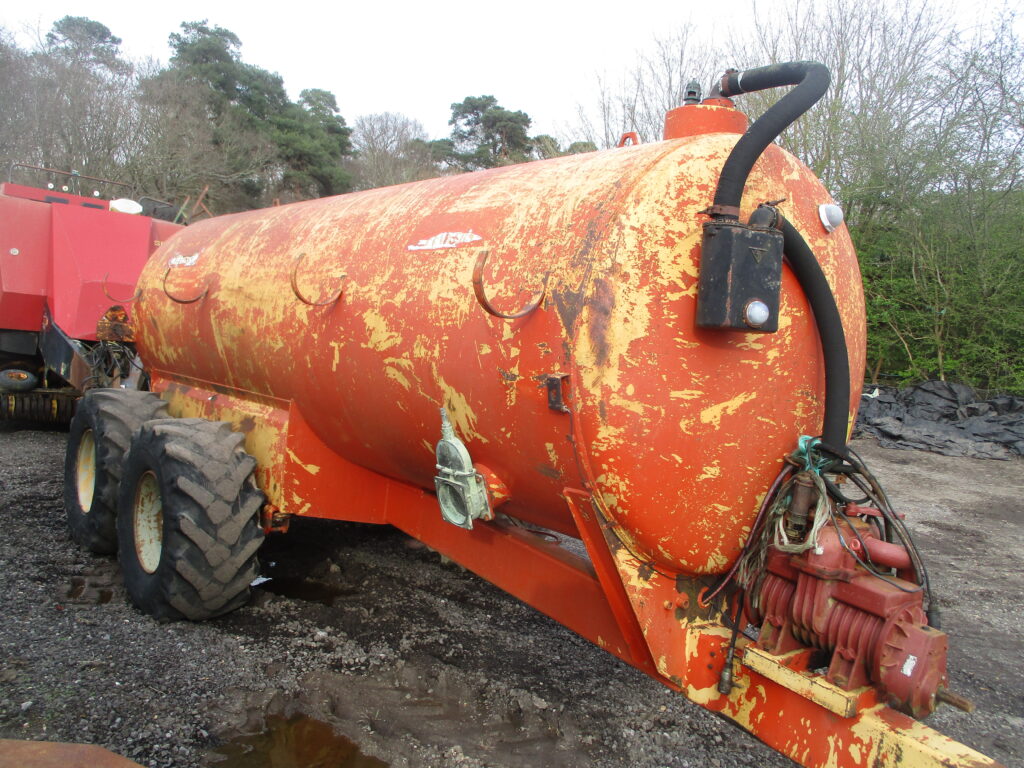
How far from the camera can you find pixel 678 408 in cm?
222

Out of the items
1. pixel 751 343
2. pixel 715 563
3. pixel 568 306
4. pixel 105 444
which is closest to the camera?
pixel 568 306

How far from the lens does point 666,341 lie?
219 centimetres

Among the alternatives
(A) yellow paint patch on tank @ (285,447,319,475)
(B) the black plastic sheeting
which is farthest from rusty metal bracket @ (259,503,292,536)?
(B) the black plastic sheeting

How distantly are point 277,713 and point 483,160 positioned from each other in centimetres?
3007

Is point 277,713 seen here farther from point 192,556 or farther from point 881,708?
point 881,708

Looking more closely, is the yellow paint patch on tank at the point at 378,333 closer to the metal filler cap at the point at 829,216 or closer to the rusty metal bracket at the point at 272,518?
the rusty metal bracket at the point at 272,518

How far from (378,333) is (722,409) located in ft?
4.43

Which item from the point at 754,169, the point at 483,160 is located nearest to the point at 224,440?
the point at 754,169

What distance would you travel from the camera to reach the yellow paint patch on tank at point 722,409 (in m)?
2.26

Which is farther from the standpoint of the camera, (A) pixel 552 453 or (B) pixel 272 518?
(B) pixel 272 518

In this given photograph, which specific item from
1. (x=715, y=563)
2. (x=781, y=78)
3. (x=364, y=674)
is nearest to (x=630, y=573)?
(x=715, y=563)

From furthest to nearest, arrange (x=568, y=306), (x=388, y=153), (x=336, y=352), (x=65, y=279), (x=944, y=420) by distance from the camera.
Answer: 1. (x=388, y=153)
2. (x=944, y=420)
3. (x=65, y=279)
4. (x=336, y=352)
5. (x=568, y=306)

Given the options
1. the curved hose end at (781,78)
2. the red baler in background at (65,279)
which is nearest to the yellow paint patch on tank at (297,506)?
the curved hose end at (781,78)

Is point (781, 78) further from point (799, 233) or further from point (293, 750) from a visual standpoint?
point (293, 750)
